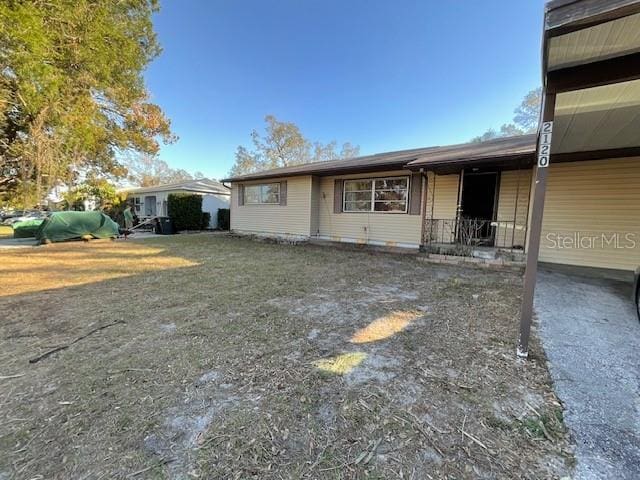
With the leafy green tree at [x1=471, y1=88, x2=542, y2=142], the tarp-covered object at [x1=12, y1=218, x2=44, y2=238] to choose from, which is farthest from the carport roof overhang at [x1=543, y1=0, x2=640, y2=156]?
the leafy green tree at [x1=471, y1=88, x2=542, y2=142]

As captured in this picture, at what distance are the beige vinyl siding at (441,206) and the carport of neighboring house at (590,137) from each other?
2.16 meters

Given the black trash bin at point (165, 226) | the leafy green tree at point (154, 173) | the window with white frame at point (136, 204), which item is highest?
the leafy green tree at point (154, 173)

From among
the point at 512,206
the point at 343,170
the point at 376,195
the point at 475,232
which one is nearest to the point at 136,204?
the point at 343,170

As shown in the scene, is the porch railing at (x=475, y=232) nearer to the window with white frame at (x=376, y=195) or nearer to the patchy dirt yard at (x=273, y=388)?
the window with white frame at (x=376, y=195)

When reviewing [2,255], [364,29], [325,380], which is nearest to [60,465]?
Result: [325,380]

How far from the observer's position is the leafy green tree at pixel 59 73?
5.63 meters

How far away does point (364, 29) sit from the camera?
1427cm

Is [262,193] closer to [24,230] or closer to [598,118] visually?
[598,118]

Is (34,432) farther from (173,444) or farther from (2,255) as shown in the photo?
(2,255)

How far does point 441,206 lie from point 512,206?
69.5 inches

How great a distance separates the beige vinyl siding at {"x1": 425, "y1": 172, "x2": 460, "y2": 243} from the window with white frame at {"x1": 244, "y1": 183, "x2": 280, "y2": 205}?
20.6 feet

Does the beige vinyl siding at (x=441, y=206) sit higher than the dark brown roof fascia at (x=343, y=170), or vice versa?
the dark brown roof fascia at (x=343, y=170)

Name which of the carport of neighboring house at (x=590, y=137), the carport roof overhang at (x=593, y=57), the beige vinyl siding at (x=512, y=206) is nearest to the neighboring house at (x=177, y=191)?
the beige vinyl siding at (x=512, y=206)

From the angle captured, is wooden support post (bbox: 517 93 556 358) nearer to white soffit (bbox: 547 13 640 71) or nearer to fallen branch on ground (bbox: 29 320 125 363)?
white soffit (bbox: 547 13 640 71)
